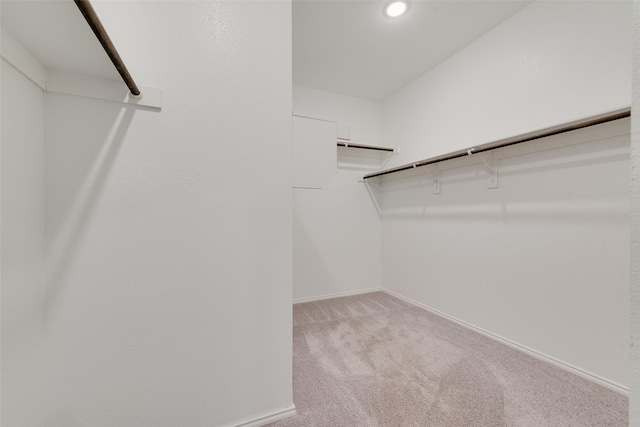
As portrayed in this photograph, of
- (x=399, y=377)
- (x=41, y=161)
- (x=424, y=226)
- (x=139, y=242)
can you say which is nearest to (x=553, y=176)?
(x=424, y=226)

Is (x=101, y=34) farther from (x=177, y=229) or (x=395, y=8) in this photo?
(x=395, y=8)

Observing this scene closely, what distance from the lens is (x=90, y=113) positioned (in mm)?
935

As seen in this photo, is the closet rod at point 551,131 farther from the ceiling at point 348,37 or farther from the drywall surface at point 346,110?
the drywall surface at point 346,110

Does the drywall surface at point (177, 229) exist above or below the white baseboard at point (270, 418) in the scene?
above

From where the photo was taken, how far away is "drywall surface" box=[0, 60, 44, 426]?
2.42ft

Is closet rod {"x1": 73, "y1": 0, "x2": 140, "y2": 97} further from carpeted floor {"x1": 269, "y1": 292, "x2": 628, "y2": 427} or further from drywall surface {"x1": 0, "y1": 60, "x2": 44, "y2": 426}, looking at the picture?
carpeted floor {"x1": 269, "y1": 292, "x2": 628, "y2": 427}

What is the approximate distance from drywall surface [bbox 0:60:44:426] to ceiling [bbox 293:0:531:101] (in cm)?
168

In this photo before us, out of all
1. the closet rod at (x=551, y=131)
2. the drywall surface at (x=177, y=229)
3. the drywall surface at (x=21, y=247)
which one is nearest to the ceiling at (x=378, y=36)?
the drywall surface at (x=177, y=229)

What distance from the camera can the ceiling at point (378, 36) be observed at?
1.75m

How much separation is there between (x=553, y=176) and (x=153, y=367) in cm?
258

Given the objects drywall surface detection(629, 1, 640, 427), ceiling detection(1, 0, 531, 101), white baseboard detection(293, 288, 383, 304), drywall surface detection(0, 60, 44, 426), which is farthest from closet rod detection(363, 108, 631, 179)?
drywall surface detection(0, 60, 44, 426)

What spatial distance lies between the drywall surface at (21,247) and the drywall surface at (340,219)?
2.01m

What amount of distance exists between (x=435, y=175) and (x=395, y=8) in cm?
148

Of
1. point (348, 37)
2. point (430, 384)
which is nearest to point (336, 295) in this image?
point (430, 384)
